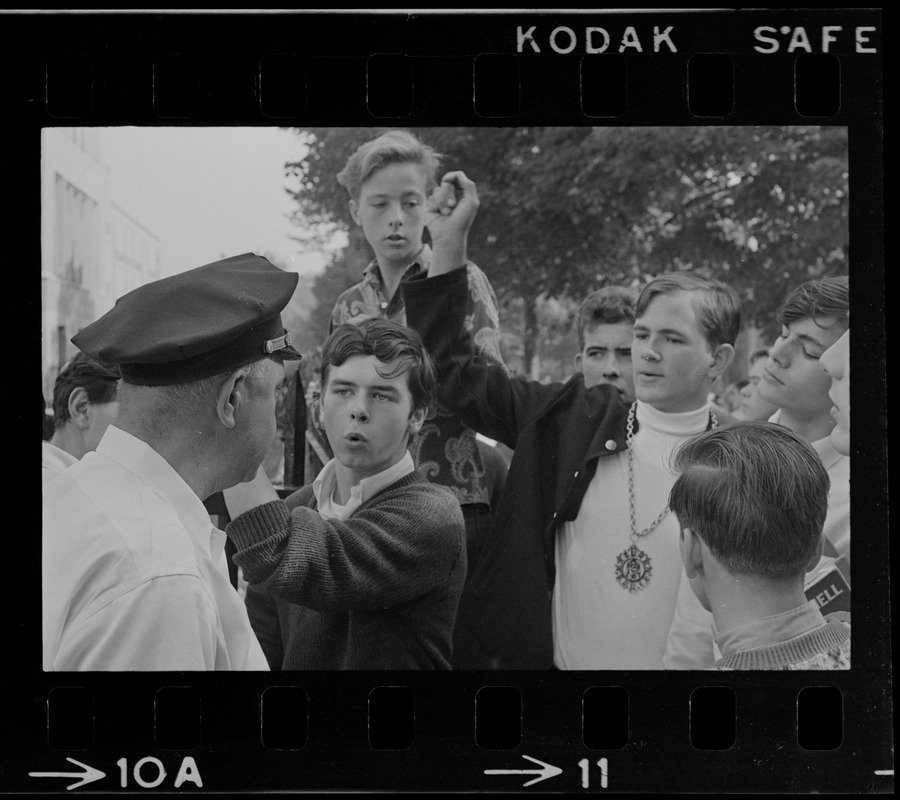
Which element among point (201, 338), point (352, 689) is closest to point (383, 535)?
point (352, 689)

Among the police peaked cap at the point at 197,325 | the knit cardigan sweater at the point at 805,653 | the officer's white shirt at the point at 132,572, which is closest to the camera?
the officer's white shirt at the point at 132,572

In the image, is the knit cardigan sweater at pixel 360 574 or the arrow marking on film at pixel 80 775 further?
the arrow marking on film at pixel 80 775

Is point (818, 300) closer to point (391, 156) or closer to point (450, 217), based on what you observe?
point (450, 217)

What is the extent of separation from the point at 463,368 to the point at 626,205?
31.6 inches

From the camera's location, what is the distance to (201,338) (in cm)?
351

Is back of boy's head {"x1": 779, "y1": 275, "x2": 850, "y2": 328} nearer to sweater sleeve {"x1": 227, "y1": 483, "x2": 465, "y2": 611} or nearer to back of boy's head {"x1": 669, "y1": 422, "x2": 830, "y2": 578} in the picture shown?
back of boy's head {"x1": 669, "y1": 422, "x2": 830, "y2": 578}

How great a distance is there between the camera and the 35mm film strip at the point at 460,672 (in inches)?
142

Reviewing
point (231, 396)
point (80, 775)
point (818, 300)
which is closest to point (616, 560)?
point (818, 300)

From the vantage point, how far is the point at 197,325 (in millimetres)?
3535

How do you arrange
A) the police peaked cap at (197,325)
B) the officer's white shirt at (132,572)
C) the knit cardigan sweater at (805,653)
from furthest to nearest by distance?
the knit cardigan sweater at (805,653)
the police peaked cap at (197,325)
the officer's white shirt at (132,572)

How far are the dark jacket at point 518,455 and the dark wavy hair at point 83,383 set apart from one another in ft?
3.38

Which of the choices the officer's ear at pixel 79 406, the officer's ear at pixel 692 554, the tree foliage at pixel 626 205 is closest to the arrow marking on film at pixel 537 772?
the officer's ear at pixel 692 554

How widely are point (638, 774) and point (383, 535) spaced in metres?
1.22

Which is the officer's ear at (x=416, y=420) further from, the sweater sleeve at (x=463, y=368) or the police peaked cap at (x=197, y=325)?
the police peaked cap at (x=197, y=325)
